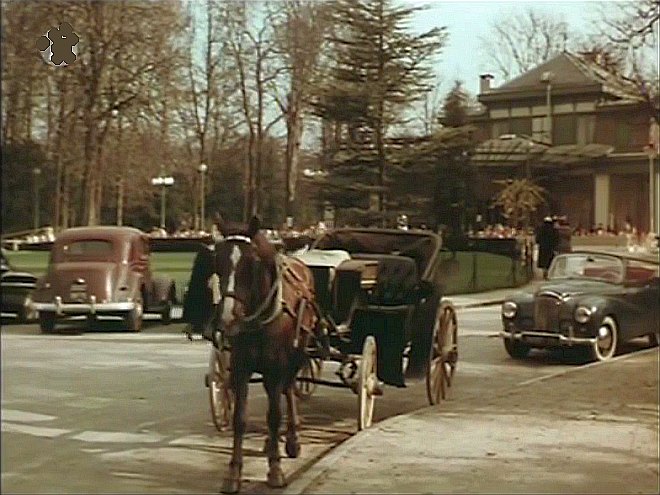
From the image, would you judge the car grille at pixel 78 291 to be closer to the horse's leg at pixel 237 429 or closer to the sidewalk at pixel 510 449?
the horse's leg at pixel 237 429

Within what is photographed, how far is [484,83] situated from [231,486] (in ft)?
32.6

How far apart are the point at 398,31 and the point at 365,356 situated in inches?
206

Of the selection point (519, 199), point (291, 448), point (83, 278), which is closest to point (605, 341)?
point (519, 199)

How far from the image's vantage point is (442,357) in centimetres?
1243

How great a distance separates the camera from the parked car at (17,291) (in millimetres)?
5730

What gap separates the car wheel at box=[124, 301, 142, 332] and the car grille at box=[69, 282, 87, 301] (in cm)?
63

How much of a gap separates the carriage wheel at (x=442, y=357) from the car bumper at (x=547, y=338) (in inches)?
144

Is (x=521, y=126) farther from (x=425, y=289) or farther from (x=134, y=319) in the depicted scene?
(x=134, y=319)

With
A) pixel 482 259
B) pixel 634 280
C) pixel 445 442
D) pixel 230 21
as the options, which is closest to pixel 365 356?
pixel 445 442

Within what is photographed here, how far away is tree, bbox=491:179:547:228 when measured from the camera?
16.4 metres

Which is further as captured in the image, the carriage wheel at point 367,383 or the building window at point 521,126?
the building window at point 521,126

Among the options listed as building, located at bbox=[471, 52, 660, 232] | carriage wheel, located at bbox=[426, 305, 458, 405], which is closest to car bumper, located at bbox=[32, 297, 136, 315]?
carriage wheel, located at bbox=[426, 305, 458, 405]

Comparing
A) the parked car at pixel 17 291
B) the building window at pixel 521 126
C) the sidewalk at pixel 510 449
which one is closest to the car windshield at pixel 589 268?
the building window at pixel 521 126

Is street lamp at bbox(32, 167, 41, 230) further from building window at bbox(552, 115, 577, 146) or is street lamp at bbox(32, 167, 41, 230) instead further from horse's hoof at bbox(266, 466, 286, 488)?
building window at bbox(552, 115, 577, 146)
